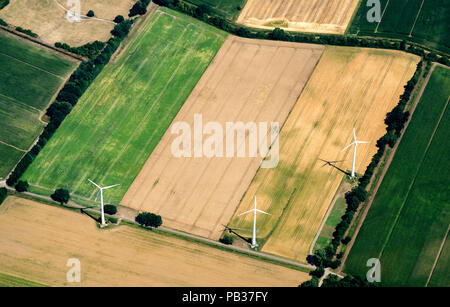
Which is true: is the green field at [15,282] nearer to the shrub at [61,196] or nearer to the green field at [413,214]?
the shrub at [61,196]

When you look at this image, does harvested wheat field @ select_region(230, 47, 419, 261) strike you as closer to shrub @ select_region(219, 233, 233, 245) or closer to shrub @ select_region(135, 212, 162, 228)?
shrub @ select_region(219, 233, 233, 245)

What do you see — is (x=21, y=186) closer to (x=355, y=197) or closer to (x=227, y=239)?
(x=227, y=239)

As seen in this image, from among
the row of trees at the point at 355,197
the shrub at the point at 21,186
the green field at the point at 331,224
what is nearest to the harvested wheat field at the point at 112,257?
the row of trees at the point at 355,197

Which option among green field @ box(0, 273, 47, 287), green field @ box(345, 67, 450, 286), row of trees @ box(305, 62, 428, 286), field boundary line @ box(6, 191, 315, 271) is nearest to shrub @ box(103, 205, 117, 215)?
field boundary line @ box(6, 191, 315, 271)

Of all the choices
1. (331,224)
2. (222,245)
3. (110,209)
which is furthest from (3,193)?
(331,224)

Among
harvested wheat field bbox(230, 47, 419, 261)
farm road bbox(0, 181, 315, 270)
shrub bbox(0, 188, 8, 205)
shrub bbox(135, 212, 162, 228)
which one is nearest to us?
farm road bbox(0, 181, 315, 270)
